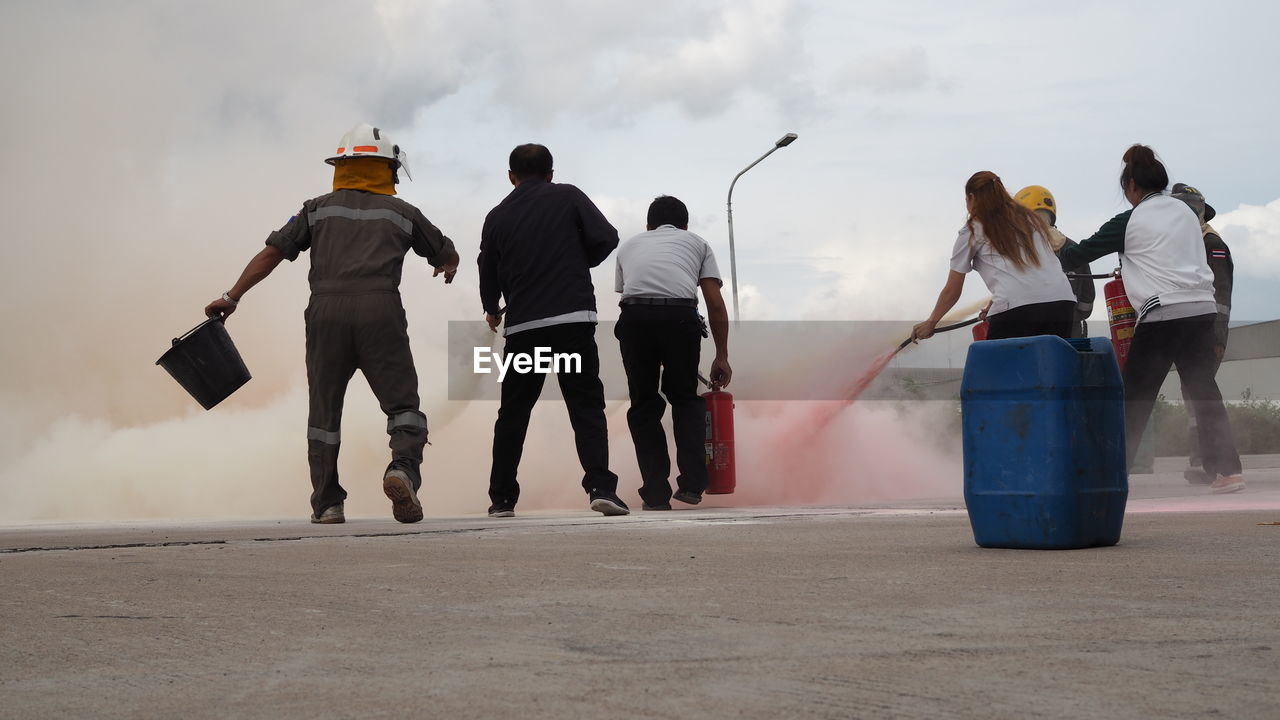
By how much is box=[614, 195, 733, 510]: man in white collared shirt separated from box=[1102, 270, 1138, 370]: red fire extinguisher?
2823 mm

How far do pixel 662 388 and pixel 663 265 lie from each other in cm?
84

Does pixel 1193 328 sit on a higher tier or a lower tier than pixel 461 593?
higher

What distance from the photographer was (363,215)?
705 centimetres

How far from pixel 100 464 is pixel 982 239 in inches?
501

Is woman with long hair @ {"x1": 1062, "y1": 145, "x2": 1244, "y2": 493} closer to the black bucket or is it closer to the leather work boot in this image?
the leather work boot

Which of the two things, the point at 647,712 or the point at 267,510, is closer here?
the point at 647,712

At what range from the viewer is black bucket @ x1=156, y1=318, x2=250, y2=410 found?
715 centimetres

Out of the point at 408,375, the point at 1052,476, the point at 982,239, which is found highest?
the point at 982,239

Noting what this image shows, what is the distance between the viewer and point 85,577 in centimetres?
413

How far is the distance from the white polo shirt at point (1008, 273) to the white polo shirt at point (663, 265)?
248 centimetres

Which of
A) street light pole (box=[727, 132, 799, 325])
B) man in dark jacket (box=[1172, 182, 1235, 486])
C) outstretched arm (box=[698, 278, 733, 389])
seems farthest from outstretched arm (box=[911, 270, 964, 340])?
street light pole (box=[727, 132, 799, 325])

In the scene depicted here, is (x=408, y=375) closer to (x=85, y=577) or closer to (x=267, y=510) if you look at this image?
(x=85, y=577)

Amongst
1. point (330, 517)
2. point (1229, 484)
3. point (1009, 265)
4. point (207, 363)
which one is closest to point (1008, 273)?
point (1009, 265)

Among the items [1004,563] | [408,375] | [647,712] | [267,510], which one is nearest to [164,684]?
[647,712]
